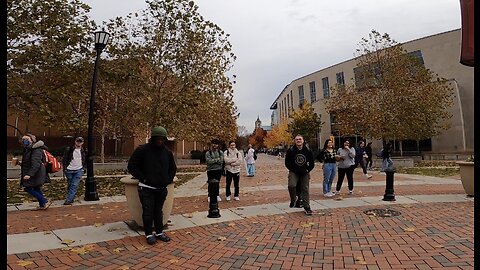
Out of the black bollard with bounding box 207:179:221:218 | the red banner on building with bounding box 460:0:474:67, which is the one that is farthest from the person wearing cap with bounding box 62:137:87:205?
the red banner on building with bounding box 460:0:474:67

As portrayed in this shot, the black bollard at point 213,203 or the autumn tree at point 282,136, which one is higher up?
the autumn tree at point 282,136

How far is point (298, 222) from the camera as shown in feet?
Result: 21.6

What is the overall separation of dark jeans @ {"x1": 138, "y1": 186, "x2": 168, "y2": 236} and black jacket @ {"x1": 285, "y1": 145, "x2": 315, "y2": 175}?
317 cm

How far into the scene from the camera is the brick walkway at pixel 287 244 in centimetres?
436

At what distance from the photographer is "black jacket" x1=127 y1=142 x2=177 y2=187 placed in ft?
18.3

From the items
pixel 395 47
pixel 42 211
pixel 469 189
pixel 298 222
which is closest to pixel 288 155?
pixel 298 222

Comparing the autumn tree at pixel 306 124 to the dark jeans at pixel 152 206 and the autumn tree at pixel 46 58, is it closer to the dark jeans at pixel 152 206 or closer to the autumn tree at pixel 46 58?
the autumn tree at pixel 46 58

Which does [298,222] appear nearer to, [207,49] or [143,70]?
[143,70]

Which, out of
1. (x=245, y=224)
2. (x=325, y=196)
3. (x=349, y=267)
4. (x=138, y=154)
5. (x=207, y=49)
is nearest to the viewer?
(x=349, y=267)

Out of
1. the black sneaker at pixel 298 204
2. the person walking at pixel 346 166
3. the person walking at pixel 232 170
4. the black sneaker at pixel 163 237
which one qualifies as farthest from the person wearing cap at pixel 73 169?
the person walking at pixel 346 166

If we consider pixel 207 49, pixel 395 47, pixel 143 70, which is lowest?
pixel 143 70

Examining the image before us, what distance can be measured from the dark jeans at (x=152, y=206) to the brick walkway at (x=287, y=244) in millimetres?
306

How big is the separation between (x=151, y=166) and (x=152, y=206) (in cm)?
66
